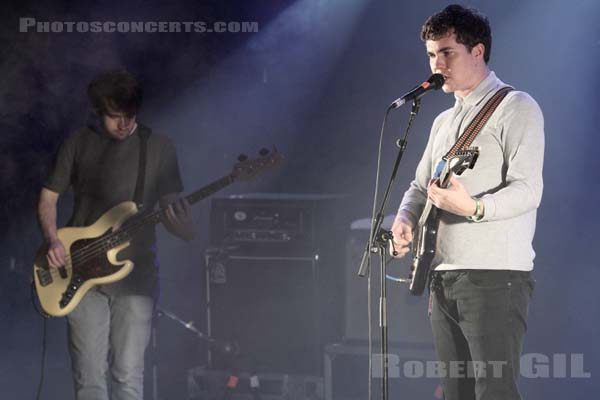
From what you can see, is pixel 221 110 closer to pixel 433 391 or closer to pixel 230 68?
pixel 230 68

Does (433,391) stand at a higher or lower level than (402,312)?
lower

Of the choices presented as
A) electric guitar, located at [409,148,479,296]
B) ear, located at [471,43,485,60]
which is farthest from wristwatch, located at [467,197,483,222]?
ear, located at [471,43,485,60]

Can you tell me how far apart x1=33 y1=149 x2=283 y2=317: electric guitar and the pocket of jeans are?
70.1 inches

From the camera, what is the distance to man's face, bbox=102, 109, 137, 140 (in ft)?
12.7

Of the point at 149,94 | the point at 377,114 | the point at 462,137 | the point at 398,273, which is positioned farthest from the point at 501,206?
the point at 149,94

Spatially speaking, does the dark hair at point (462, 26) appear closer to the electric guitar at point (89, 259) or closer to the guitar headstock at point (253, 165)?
the guitar headstock at point (253, 165)

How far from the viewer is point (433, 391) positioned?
4.49 meters

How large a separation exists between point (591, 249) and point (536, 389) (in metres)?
0.81

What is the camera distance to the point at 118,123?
3883mm

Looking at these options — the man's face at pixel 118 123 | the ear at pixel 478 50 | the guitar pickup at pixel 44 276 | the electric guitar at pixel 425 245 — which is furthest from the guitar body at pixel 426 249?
the guitar pickup at pixel 44 276

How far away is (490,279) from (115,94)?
205cm

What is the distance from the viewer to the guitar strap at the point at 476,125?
8.62 ft

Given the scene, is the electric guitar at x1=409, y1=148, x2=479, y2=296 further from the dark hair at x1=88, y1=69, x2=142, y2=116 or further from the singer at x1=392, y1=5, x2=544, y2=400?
the dark hair at x1=88, y1=69, x2=142, y2=116

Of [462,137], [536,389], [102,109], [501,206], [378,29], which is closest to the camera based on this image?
[501,206]
